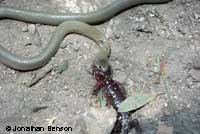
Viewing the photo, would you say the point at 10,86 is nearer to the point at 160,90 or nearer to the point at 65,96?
the point at 65,96

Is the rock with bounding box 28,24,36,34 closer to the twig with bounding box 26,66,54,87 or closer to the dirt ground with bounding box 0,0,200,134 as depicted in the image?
the dirt ground with bounding box 0,0,200,134

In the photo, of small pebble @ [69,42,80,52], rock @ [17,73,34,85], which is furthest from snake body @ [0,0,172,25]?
rock @ [17,73,34,85]

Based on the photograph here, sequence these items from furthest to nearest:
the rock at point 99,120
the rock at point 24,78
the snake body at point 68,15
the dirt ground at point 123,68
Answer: the snake body at point 68,15 → the rock at point 24,78 → the dirt ground at point 123,68 → the rock at point 99,120

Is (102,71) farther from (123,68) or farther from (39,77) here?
(39,77)

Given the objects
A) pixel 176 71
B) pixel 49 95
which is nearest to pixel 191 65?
pixel 176 71

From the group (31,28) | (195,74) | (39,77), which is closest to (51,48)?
(39,77)

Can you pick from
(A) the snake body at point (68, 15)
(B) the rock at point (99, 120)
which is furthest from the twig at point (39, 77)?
(B) the rock at point (99, 120)

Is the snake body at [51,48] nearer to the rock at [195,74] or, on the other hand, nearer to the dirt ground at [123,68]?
the dirt ground at [123,68]
